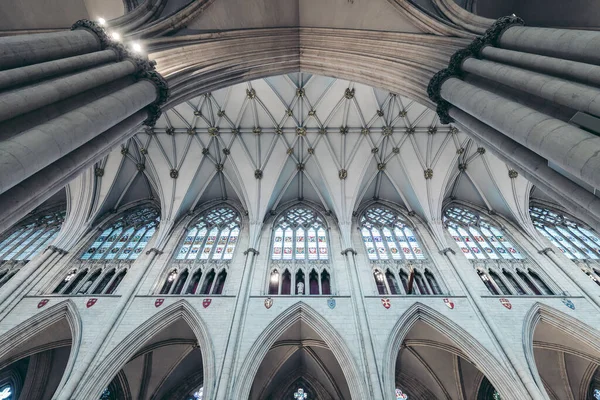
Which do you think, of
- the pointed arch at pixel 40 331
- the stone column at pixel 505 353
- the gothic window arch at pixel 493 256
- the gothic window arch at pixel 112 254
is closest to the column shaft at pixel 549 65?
the stone column at pixel 505 353

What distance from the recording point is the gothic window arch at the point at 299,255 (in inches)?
437

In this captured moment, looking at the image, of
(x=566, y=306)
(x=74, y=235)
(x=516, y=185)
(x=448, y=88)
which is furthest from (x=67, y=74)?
(x=516, y=185)

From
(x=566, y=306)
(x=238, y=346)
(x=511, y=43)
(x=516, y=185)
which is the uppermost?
(x=516, y=185)

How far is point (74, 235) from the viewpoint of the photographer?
12828 millimetres

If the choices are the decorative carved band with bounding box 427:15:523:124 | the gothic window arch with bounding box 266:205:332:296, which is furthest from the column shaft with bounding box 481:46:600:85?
the gothic window arch with bounding box 266:205:332:296

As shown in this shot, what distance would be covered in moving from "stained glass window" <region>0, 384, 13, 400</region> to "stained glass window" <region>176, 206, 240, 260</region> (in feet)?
21.6

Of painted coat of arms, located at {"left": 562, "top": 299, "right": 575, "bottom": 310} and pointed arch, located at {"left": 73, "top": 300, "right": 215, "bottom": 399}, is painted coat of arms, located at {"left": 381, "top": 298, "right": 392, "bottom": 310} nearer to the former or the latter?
pointed arch, located at {"left": 73, "top": 300, "right": 215, "bottom": 399}

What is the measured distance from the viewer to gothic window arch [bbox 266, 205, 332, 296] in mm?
11094

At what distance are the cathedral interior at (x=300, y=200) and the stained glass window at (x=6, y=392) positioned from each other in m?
0.15

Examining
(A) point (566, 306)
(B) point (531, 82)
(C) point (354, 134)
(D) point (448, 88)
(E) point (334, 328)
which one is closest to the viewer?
(B) point (531, 82)

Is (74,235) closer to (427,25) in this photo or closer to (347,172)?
(347,172)

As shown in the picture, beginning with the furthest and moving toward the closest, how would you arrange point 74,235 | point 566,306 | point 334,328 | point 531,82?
point 74,235, point 566,306, point 334,328, point 531,82

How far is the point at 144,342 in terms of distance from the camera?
8812 millimetres

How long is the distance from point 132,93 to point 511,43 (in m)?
7.56
